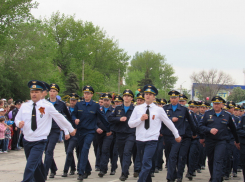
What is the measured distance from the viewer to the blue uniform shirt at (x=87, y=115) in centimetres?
959

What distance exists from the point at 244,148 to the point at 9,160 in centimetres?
850

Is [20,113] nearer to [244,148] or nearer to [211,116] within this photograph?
[211,116]

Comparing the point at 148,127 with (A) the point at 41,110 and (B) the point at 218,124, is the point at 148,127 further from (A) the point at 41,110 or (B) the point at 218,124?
(B) the point at 218,124

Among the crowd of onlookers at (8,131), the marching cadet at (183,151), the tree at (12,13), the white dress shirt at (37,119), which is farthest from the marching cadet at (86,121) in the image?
the tree at (12,13)

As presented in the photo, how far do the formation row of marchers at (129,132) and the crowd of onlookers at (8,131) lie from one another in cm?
577

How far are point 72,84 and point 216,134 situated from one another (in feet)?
156

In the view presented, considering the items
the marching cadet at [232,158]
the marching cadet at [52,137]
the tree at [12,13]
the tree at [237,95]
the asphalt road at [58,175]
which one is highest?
the tree at [12,13]

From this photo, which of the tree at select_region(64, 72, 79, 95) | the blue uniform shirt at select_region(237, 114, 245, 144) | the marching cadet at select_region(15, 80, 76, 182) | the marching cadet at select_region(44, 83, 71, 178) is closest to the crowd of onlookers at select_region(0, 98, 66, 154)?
the marching cadet at select_region(44, 83, 71, 178)

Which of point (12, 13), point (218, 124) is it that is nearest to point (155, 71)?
point (12, 13)

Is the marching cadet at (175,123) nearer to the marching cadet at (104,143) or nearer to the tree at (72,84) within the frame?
the marching cadet at (104,143)

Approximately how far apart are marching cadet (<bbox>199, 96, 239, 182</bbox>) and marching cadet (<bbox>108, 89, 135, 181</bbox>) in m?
1.98

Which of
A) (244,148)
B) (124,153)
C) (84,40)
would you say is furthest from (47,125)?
(84,40)

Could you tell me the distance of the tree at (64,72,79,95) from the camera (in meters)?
55.2

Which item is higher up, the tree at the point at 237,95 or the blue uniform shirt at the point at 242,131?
the tree at the point at 237,95
